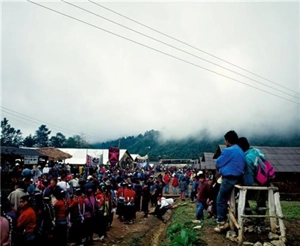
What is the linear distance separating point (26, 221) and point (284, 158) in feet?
65.6

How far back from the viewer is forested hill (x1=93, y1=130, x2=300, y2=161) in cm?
11381

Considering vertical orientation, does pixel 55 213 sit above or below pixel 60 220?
above

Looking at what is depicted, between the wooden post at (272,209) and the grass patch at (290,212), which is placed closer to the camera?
the wooden post at (272,209)

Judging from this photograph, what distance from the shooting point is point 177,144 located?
6176 inches

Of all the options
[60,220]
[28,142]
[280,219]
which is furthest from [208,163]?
[28,142]

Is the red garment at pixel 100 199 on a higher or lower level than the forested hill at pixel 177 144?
lower

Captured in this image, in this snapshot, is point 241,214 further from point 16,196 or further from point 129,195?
point 129,195

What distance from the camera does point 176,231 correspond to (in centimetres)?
838

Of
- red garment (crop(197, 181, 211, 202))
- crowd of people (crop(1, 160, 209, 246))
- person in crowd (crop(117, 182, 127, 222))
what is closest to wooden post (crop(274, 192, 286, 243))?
red garment (crop(197, 181, 211, 202))

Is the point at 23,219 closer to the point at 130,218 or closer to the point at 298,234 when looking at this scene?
the point at 298,234

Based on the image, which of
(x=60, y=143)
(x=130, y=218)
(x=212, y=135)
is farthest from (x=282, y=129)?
(x=130, y=218)

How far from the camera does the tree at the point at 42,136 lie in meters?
92.6

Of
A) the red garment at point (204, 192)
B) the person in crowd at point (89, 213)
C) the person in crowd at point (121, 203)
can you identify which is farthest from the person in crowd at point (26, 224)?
the person in crowd at point (121, 203)

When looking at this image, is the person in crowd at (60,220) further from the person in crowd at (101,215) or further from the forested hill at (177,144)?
the forested hill at (177,144)
